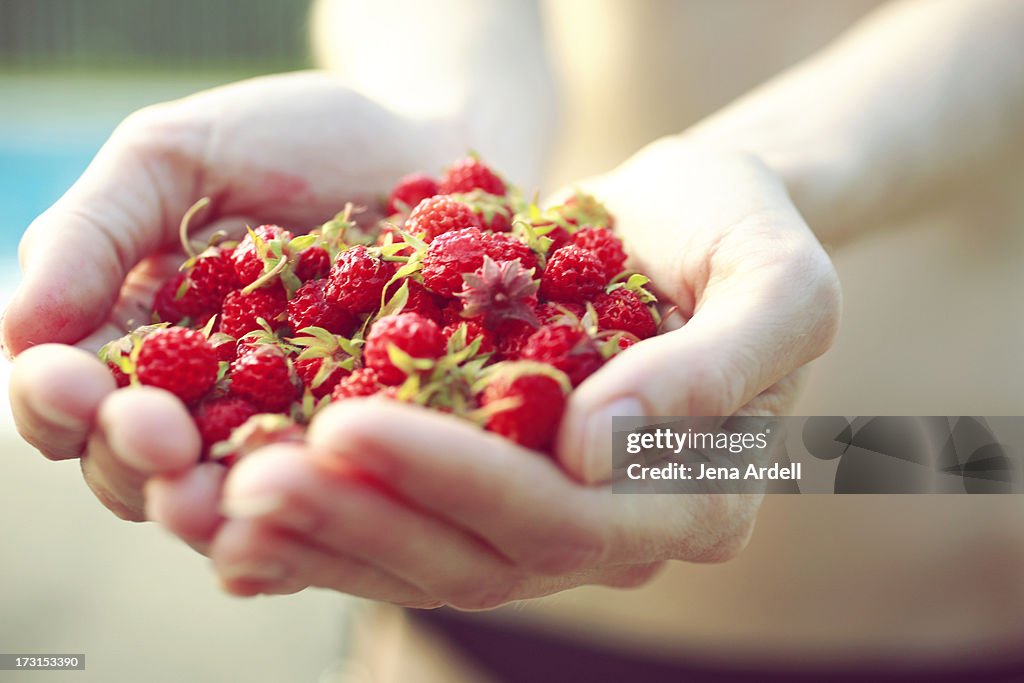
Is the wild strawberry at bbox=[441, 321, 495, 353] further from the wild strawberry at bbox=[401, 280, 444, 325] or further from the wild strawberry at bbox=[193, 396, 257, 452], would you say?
the wild strawberry at bbox=[193, 396, 257, 452]

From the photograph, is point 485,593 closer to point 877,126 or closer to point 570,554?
point 570,554

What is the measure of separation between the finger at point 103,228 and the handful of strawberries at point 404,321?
0.20 ft

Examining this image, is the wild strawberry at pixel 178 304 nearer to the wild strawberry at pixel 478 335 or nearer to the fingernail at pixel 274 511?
the wild strawberry at pixel 478 335

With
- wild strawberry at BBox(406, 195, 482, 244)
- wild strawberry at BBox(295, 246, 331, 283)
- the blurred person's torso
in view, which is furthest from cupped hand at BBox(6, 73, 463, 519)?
the blurred person's torso

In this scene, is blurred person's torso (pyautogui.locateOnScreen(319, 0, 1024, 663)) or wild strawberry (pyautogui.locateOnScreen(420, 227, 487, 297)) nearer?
wild strawberry (pyautogui.locateOnScreen(420, 227, 487, 297))

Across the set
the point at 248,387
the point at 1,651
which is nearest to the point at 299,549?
the point at 248,387

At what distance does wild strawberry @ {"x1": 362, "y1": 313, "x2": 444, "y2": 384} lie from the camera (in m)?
0.77

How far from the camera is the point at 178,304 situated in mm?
1035

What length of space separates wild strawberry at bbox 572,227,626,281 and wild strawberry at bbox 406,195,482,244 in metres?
0.12

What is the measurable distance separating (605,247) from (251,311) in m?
0.38

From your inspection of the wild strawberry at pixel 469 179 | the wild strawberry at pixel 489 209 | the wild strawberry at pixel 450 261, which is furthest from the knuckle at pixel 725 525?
the wild strawberry at pixel 469 179

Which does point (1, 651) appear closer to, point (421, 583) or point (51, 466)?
point (51, 466)

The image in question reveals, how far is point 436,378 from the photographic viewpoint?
2.49 ft

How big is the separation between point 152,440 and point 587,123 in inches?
45.7
